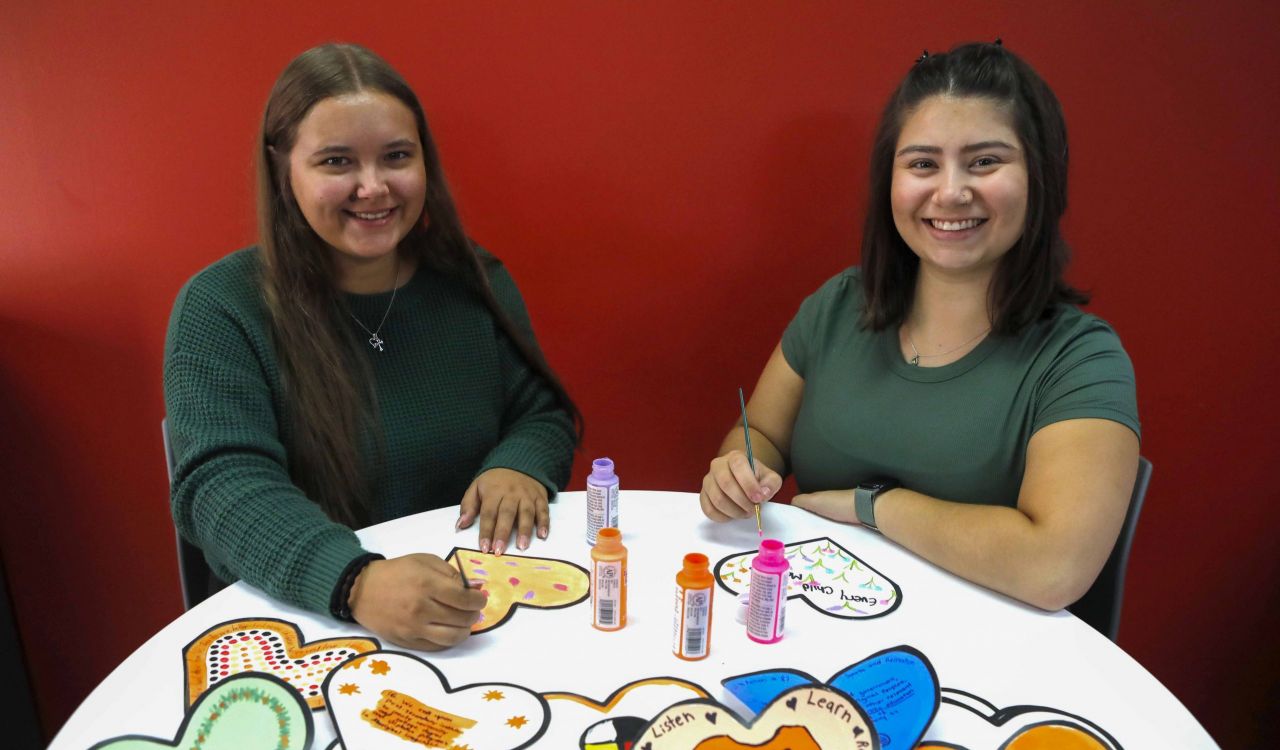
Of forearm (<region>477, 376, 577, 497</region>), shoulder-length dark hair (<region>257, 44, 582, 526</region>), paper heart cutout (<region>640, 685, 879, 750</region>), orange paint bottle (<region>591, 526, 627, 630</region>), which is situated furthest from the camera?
forearm (<region>477, 376, 577, 497</region>)

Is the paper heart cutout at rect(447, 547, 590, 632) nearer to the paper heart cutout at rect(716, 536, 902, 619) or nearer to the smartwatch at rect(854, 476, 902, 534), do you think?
the paper heart cutout at rect(716, 536, 902, 619)

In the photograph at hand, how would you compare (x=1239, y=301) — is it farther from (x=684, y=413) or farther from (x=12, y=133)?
(x=12, y=133)

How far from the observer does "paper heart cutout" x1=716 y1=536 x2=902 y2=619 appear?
1.06 metres

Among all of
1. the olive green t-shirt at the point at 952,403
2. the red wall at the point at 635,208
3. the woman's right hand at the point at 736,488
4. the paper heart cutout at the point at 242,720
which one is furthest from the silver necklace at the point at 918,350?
the paper heart cutout at the point at 242,720

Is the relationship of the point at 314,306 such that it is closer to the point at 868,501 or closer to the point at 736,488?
the point at 736,488

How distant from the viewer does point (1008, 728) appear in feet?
2.77

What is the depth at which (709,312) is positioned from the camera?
1938 millimetres

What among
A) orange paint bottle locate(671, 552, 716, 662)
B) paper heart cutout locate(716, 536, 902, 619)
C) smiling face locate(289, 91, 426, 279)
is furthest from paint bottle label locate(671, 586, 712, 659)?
smiling face locate(289, 91, 426, 279)

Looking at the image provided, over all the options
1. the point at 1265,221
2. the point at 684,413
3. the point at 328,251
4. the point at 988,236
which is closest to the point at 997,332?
the point at 988,236

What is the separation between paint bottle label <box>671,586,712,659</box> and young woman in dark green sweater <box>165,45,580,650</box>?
0.24 metres

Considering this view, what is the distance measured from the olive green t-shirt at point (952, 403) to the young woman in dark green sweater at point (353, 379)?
1.72 feet

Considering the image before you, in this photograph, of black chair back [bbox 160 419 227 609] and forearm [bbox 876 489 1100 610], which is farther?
black chair back [bbox 160 419 227 609]

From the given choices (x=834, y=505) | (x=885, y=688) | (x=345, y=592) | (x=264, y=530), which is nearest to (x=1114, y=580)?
(x=834, y=505)

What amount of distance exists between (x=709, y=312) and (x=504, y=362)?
0.57 meters
